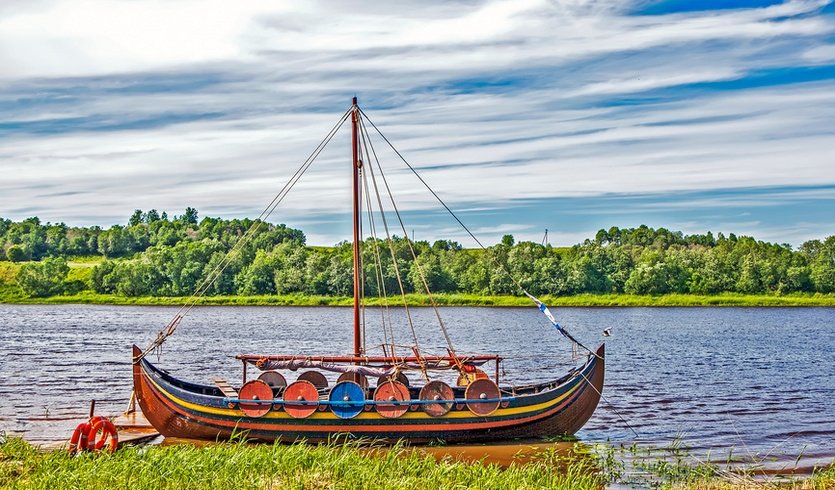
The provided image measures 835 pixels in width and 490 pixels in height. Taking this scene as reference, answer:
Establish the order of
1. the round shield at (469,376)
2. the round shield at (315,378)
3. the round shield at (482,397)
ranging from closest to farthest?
the round shield at (482,397)
the round shield at (469,376)
the round shield at (315,378)

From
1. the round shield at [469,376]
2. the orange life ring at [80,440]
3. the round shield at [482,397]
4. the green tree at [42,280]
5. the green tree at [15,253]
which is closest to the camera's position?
the orange life ring at [80,440]

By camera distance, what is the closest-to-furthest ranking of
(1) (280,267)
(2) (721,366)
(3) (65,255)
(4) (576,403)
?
(4) (576,403) < (2) (721,366) < (1) (280,267) < (3) (65,255)

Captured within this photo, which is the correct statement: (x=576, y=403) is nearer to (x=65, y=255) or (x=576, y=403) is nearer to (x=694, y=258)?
(x=694, y=258)

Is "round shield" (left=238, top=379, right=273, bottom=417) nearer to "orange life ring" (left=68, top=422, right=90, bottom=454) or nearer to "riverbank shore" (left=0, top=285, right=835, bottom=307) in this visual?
"orange life ring" (left=68, top=422, right=90, bottom=454)

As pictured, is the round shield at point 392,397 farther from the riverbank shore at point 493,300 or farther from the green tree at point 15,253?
the green tree at point 15,253

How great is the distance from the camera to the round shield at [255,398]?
24984 millimetres

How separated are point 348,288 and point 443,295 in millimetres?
13029

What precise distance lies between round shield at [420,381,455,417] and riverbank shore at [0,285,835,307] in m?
90.5

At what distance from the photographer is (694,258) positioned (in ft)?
412

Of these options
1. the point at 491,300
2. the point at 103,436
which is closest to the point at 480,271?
the point at 491,300

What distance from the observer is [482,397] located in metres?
25.6

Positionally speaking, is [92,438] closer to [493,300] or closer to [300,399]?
[300,399]

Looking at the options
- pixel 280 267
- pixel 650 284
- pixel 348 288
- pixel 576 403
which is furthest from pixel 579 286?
pixel 576 403

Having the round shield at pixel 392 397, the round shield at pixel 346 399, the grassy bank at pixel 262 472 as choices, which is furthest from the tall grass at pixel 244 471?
the round shield at pixel 392 397
